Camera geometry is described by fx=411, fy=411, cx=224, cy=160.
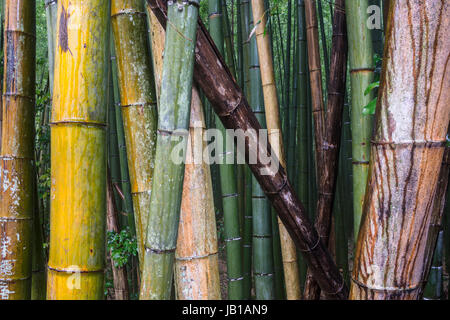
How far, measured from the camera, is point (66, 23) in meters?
0.75

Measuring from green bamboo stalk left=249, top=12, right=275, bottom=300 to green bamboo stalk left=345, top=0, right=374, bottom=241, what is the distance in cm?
64

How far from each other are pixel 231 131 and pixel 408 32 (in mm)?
430

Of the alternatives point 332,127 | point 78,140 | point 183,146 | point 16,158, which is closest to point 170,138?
point 183,146

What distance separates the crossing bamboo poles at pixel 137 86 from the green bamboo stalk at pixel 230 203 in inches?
16.3

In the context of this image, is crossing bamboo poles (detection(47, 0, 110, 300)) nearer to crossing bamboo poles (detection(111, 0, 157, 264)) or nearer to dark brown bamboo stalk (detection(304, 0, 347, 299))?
crossing bamboo poles (detection(111, 0, 157, 264))

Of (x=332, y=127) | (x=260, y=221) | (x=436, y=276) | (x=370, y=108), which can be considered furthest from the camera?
(x=260, y=221)

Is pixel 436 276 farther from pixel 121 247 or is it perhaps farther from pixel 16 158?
pixel 121 247

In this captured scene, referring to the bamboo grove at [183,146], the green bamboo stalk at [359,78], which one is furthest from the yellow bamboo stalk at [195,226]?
the green bamboo stalk at [359,78]

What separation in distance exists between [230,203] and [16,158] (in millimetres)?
843

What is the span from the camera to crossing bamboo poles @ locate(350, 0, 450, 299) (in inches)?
25.1

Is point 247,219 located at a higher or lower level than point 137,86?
lower

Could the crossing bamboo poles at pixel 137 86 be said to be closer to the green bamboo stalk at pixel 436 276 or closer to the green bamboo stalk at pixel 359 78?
the green bamboo stalk at pixel 359 78

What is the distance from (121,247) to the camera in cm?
229

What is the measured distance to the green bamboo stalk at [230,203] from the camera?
4.51 ft
